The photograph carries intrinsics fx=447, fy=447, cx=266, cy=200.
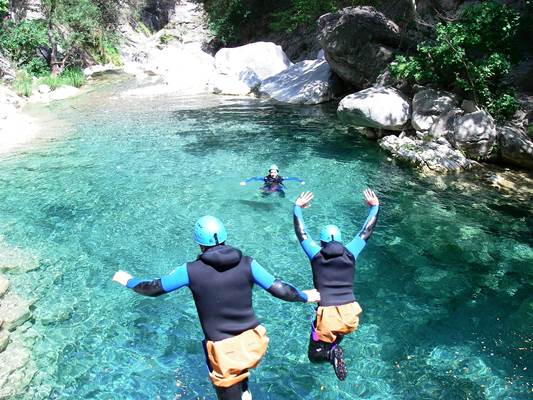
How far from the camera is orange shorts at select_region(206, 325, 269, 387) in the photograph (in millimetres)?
→ 4246

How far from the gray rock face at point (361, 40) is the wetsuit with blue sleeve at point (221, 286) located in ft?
52.5

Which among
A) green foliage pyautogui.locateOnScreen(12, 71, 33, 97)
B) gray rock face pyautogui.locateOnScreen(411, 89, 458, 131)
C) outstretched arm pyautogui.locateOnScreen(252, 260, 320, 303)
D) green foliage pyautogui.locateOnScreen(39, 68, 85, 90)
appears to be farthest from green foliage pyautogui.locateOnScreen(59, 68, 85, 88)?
outstretched arm pyautogui.locateOnScreen(252, 260, 320, 303)

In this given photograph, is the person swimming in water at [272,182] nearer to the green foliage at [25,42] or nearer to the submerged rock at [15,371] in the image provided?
the submerged rock at [15,371]

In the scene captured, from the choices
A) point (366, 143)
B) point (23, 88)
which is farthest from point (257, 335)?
point (23, 88)

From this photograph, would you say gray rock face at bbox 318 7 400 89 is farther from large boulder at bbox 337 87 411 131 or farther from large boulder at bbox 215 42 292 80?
large boulder at bbox 215 42 292 80

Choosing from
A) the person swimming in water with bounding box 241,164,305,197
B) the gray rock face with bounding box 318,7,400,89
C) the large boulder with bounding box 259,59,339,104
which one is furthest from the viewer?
the large boulder with bounding box 259,59,339,104

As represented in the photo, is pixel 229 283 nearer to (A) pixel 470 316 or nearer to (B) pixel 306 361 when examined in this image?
(B) pixel 306 361

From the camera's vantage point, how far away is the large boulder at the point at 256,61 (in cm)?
2731

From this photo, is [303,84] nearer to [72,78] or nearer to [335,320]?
[72,78]

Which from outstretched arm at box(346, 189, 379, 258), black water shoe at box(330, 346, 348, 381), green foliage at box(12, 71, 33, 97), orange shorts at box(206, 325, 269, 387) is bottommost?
green foliage at box(12, 71, 33, 97)

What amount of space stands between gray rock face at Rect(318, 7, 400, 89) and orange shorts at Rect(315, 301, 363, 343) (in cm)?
1512

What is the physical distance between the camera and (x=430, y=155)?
525 inches

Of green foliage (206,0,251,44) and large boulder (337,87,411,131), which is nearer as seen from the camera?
large boulder (337,87,411,131)

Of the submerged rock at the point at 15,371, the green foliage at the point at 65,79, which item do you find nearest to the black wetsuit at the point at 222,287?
the submerged rock at the point at 15,371
